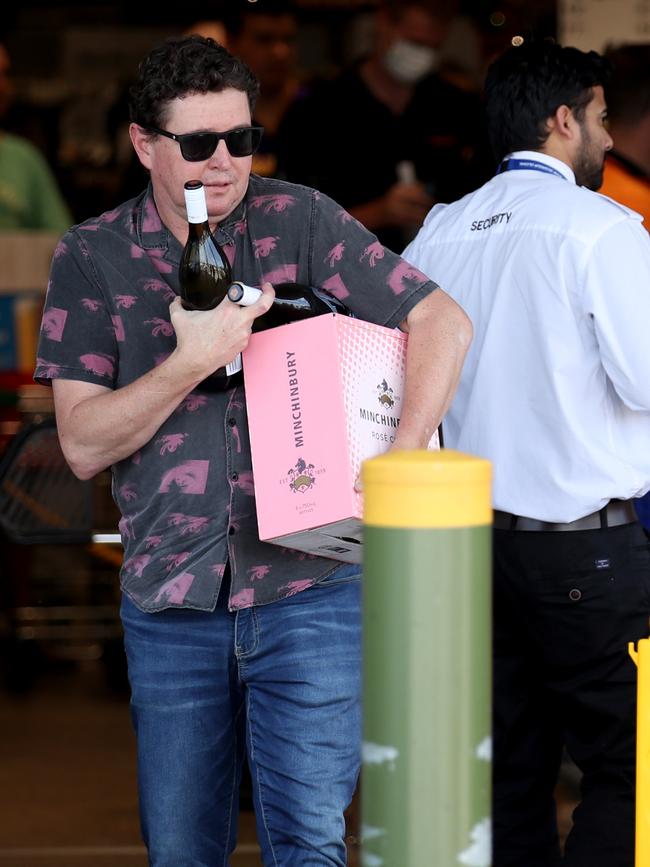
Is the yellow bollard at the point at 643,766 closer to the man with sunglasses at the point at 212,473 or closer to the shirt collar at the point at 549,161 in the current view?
the man with sunglasses at the point at 212,473

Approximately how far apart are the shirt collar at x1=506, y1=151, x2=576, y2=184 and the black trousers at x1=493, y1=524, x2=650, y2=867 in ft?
2.90

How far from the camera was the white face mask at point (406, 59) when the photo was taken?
6246 mm

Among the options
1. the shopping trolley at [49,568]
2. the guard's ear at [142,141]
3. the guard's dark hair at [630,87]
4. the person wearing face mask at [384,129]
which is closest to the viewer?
the guard's ear at [142,141]

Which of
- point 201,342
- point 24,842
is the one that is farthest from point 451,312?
point 24,842

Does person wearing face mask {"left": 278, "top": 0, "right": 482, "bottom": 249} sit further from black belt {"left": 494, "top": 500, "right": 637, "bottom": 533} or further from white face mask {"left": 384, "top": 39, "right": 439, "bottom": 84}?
black belt {"left": 494, "top": 500, "right": 637, "bottom": 533}

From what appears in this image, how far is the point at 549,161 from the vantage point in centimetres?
388

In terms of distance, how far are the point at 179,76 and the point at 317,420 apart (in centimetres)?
75

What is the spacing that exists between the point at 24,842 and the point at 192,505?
2.54 metres

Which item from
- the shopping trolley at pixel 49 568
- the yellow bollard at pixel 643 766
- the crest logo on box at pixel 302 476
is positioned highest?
the crest logo on box at pixel 302 476

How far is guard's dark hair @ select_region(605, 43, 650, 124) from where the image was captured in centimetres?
515

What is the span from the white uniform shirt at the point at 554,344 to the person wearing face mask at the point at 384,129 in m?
2.29

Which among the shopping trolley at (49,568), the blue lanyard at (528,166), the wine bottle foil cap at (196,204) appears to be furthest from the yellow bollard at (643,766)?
the shopping trolley at (49,568)

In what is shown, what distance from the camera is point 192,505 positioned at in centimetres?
319

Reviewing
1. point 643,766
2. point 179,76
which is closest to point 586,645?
point 643,766
